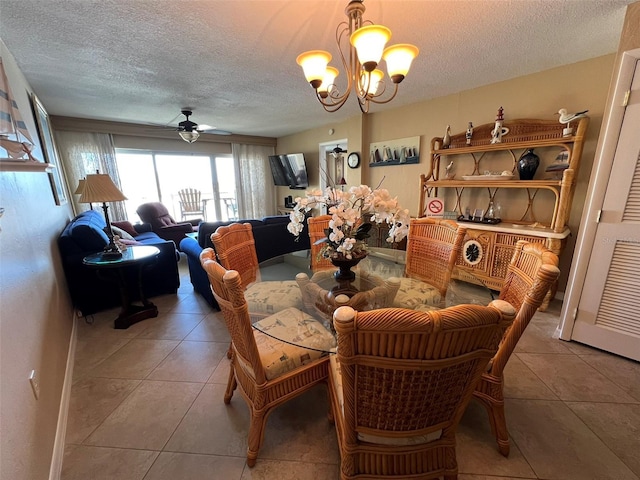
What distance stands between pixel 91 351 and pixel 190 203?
14.5 ft

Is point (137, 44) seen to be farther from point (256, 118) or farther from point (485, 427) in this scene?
point (485, 427)

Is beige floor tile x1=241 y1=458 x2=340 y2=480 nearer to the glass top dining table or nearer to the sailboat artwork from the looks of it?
the glass top dining table

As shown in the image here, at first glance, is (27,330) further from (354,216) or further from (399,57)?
(399,57)

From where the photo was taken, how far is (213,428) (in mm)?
1441

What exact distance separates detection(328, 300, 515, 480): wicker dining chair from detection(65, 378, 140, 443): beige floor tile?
4.81ft

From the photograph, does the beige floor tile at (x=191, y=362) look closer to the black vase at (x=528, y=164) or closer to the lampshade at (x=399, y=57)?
the lampshade at (x=399, y=57)

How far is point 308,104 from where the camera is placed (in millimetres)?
3652

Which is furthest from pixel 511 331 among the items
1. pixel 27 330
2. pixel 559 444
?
pixel 27 330

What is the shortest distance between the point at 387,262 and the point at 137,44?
104 inches

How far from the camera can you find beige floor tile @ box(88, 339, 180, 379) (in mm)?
1856

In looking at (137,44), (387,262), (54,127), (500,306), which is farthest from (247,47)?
(54,127)

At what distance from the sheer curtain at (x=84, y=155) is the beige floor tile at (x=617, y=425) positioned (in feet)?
20.6

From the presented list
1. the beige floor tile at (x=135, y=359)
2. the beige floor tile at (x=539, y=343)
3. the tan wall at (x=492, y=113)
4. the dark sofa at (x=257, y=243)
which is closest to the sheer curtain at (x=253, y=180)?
the tan wall at (x=492, y=113)

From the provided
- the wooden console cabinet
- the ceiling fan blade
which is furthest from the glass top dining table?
the ceiling fan blade
